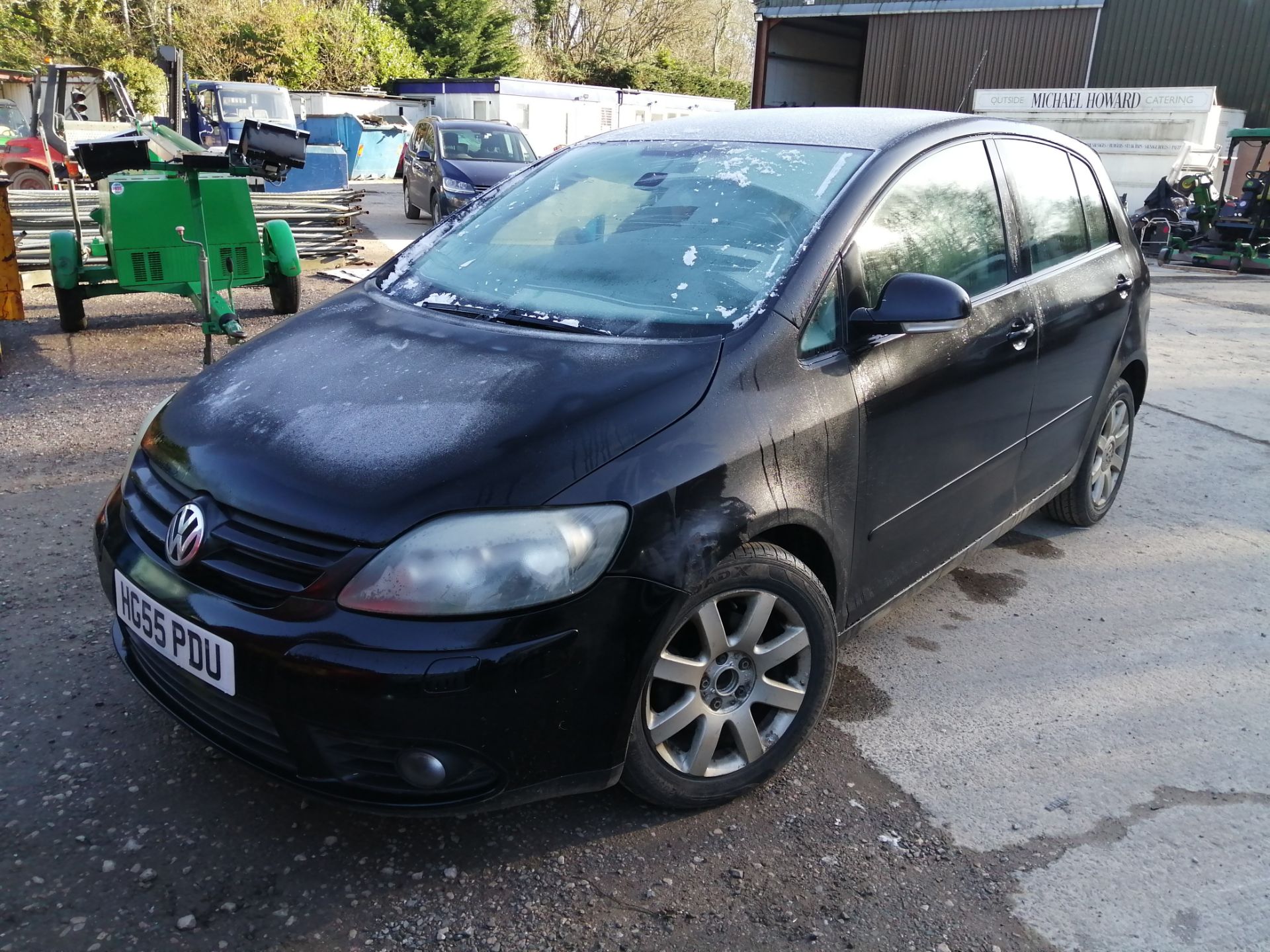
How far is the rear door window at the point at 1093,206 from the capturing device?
12.7 feet

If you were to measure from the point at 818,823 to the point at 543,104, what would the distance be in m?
28.6

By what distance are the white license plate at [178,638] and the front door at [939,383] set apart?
1582mm

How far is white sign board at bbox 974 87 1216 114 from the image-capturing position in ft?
58.9

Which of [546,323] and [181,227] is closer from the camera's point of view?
[546,323]

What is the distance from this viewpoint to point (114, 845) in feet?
7.47

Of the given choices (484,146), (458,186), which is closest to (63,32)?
(484,146)

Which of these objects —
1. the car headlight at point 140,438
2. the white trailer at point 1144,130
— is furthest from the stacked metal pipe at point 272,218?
the white trailer at point 1144,130

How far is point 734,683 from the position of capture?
2391 millimetres

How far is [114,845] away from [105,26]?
3487 centimetres

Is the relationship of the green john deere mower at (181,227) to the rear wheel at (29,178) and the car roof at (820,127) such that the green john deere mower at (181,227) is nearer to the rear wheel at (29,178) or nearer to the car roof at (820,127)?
the car roof at (820,127)

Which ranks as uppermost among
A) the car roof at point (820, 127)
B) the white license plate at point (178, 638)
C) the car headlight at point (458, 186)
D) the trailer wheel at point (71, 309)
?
the car roof at point (820, 127)

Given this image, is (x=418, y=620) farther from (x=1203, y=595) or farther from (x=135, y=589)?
(x=1203, y=595)

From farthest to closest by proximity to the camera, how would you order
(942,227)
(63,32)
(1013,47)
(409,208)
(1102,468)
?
(63,32) → (1013,47) → (409,208) → (1102,468) → (942,227)

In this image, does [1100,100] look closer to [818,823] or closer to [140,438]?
[818,823]
